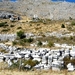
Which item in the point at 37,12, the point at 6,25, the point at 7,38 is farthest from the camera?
the point at 37,12

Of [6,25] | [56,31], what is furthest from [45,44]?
[6,25]

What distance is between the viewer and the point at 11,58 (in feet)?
96.2

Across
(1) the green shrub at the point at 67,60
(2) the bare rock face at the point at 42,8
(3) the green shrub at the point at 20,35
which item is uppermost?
(2) the bare rock face at the point at 42,8

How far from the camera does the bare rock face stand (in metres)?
102

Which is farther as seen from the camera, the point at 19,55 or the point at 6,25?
the point at 6,25

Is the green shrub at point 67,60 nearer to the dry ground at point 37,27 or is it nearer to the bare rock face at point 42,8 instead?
the dry ground at point 37,27

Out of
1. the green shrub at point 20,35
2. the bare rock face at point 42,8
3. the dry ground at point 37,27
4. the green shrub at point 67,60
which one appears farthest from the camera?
the bare rock face at point 42,8

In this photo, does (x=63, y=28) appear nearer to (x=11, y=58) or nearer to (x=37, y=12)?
(x=11, y=58)

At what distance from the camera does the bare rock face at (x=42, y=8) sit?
10185cm

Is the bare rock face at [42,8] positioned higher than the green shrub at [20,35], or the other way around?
the bare rock face at [42,8]

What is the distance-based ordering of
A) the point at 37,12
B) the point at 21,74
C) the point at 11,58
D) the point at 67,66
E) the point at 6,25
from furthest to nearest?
the point at 37,12
the point at 6,25
the point at 11,58
the point at 67,66
the point at 21,74

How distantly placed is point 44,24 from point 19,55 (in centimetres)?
3700

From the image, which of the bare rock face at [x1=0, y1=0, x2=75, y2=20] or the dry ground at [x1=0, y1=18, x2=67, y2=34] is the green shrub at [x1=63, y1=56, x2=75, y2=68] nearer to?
the dry ground at [x1=0, y1=18, x2=67, y2=34]

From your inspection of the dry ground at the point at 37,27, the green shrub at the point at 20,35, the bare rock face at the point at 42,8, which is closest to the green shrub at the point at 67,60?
the green shrub at the point at 20,35
